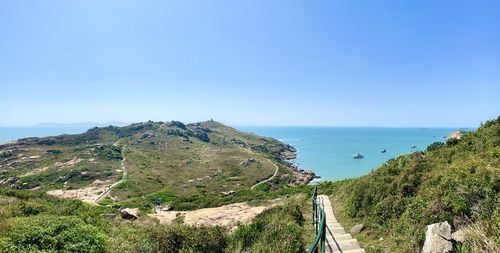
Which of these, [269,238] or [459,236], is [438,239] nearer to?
[459,236]

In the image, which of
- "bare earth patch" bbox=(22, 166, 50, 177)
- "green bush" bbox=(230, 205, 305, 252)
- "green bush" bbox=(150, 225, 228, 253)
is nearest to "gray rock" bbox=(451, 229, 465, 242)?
"green bush" bbox=(230, 205, 305, 252)

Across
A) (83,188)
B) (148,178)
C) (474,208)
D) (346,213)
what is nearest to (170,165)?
(148,178)

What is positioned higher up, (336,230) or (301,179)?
(336,230)

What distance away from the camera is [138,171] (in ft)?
276

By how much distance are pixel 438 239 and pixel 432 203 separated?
2209 mm

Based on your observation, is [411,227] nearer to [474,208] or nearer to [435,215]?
[435,215]

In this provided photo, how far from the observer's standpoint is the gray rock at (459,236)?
243 inches

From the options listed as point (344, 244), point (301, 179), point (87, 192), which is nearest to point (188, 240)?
point (344, 244)

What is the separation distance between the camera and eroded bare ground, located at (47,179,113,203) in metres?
57.8

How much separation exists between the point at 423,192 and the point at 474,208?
2.35 meters

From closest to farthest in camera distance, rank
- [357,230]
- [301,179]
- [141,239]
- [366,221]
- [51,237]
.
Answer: [51,237]
[141,239]
[357,230]
[366,221]
[301,179]

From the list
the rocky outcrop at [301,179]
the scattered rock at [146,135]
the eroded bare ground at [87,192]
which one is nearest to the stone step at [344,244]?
the eroded bare ground at [87,192]

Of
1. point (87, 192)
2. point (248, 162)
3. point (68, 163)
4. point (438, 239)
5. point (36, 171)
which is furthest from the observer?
point (248, 162)

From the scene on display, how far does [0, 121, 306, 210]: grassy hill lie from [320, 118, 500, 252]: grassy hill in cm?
2268
